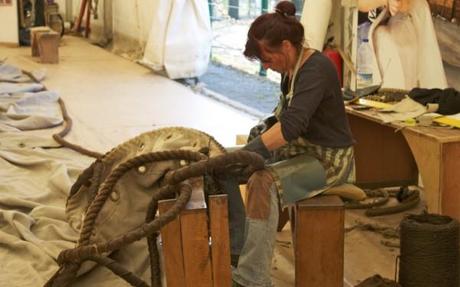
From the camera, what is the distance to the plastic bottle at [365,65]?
395 centimetres

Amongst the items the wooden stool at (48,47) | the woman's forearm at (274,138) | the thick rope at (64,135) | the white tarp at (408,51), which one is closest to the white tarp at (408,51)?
the white tarp at (408,51)

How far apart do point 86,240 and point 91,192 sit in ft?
1.32

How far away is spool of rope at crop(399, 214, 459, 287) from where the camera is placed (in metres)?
2.57

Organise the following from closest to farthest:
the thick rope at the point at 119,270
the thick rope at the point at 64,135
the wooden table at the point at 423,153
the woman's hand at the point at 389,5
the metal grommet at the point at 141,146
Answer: the thick rope at the point at 119,270 < the metal grommet at the point at 141,146 < the wooden table at the point at 423,153 < the woman's hand at the point at 389,5 < the thick rope at the point at 64,135

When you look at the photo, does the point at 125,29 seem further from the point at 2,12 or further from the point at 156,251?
the point at 156,251

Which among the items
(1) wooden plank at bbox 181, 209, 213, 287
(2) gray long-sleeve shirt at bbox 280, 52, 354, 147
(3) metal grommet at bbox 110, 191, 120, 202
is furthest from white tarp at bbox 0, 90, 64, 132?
(1) wooden plank at bbox 181, 209, 213, 287

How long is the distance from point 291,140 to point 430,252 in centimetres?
63

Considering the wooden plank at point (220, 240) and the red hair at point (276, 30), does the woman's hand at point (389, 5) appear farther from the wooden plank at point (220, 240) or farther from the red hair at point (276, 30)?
the wooden plank at point (220, 240)

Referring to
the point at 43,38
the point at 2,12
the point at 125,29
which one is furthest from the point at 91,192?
the point at 2,12

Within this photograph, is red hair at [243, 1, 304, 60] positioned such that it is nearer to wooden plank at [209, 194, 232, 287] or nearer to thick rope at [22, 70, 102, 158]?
wooden plank at [209, 194, 232, 287]

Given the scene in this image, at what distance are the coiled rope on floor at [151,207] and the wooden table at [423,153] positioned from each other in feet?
2.71

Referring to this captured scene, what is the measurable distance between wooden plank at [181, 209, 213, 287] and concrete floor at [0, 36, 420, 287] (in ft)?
2.65

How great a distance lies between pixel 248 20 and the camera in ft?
24.4

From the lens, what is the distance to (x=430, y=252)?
2576mm
